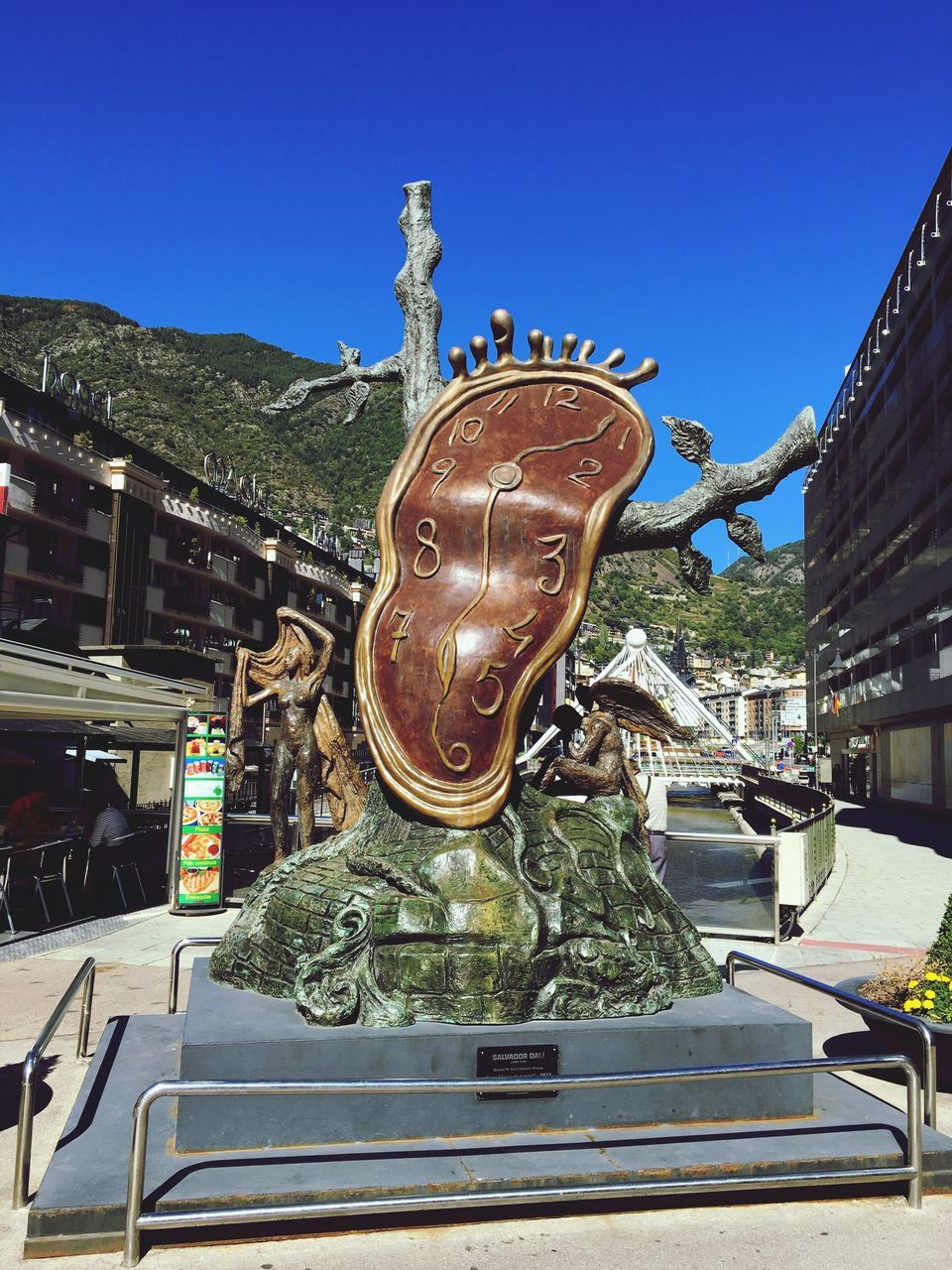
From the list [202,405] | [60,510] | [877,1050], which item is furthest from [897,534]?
[202,405]

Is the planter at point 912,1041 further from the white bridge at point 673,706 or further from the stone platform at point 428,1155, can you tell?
the white bridge at point 673,706

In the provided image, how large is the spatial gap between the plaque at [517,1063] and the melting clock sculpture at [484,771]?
0.25 m

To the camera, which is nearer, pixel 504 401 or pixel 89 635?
pixel 504 401

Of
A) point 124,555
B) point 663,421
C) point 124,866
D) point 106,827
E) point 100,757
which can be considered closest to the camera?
point 663,421

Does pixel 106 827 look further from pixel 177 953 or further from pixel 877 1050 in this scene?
pixel 877 1050

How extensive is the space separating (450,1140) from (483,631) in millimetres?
2860

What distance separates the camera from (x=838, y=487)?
56188 mm

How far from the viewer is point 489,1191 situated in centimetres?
453

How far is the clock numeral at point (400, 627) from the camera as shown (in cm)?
652

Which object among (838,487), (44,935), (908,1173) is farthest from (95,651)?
(838,487)

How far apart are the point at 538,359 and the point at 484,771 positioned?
2674 mm

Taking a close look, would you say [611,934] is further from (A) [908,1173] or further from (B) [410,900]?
(A) [908,1173]

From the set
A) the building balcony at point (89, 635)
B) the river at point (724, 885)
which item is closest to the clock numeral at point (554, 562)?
the river at point (724, 885)

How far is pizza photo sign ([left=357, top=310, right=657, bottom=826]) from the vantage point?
20.7 feet
